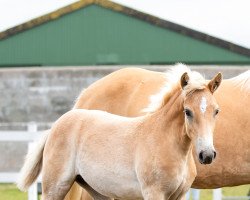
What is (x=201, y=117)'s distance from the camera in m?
6.10

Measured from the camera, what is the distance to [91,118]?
277 inches

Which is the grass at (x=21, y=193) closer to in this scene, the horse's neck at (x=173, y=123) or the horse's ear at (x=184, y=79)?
the horse's neck at (x=173, y=123)

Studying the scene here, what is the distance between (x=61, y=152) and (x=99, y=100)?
1.49m

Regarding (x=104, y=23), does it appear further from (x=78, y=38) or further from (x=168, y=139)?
(x=168, y=139)

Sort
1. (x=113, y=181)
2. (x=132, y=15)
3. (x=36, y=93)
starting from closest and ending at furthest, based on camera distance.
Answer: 1. (x=113, y=181)
2. (x=36, y=93)
3. (x=132, y=15)

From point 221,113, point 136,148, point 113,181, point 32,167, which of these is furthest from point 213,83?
point 32,167

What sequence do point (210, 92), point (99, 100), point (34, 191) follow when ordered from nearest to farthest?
point (210, 92) → point (99, 100) → point (34, 191)

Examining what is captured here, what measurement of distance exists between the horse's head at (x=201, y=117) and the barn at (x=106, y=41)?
48.0ft

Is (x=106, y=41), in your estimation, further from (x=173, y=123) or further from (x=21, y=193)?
(x=173, y=123)

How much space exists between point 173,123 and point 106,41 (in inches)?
591

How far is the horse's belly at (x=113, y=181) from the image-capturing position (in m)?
6.50

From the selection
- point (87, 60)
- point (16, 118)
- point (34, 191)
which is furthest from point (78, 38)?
point (34, 191)

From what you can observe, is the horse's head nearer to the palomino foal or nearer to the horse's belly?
the palomino foal

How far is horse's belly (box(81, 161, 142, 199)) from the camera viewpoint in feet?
21.3
